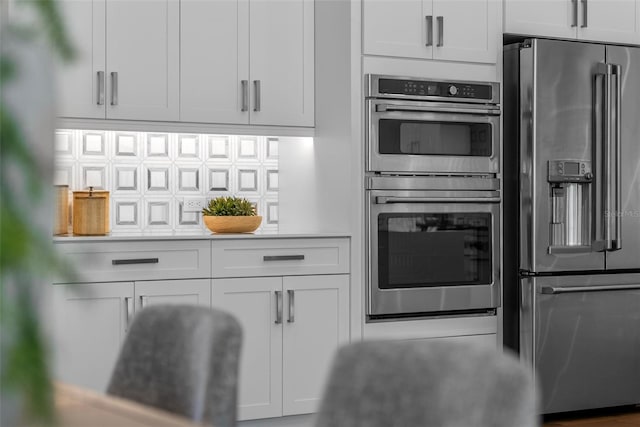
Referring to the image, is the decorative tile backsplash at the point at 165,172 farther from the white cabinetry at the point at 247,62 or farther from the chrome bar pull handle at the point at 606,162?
the chrome bar pull handle at the point at 606,162

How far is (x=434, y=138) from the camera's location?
4.04m

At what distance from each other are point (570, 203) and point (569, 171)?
0.48 feet

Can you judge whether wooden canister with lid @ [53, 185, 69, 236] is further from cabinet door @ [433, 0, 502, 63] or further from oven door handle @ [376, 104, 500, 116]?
cabinet door @ [433, 0, 502, 63]

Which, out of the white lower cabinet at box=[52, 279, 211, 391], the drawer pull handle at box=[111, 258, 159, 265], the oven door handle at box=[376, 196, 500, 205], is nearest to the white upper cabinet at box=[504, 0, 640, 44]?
the oven door handle at box=[376, 196, 500, 205]

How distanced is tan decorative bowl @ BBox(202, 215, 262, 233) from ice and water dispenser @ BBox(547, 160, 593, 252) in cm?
133

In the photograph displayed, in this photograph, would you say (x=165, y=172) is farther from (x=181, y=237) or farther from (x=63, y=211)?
(x=181, y=237)

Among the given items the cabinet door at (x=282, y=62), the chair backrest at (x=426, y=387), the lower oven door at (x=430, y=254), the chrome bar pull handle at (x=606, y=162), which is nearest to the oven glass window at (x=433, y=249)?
the lower oven door at (x=430, y=254)

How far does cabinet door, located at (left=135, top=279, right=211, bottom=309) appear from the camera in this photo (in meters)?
3.57

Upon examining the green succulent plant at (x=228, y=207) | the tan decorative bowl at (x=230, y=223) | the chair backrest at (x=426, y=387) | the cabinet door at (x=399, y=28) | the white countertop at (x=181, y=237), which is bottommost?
the chair backrest at (x=426, y=387)

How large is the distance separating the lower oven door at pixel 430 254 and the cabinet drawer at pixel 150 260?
0.73 meters

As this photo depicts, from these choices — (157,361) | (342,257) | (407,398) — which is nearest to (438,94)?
(342,257)

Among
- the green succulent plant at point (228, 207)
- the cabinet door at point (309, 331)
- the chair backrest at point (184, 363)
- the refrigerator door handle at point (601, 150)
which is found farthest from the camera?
the refrigerator door handle at point (601, 150)

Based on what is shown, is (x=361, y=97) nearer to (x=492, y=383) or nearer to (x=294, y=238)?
(x=294, y=238)

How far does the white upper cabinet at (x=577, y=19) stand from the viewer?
424 centimetres
